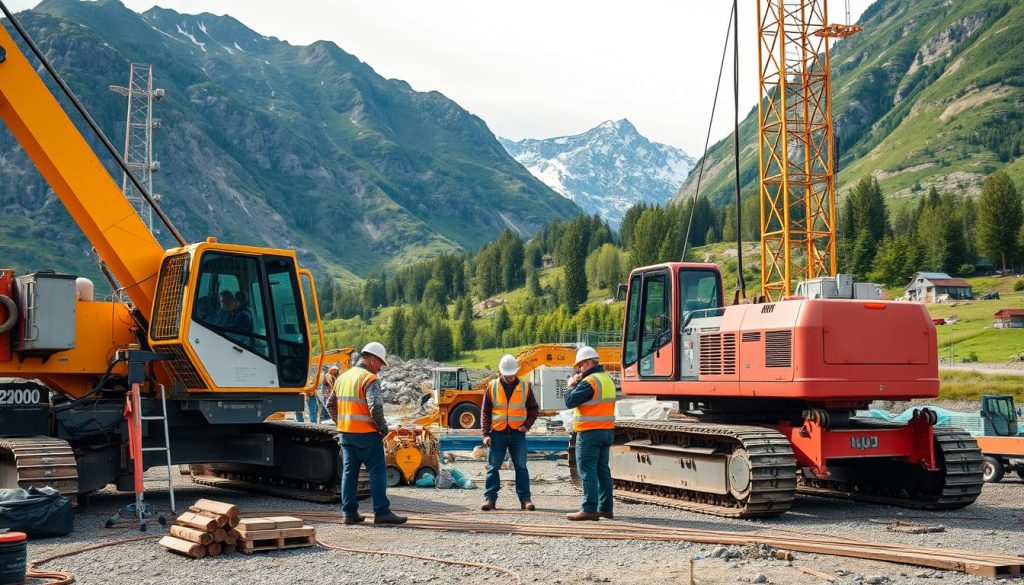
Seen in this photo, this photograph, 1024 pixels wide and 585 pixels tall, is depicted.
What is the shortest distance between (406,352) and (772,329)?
13386 cm

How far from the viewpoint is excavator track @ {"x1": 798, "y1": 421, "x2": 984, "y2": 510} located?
15430 mm

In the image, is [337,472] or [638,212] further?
[638,212]

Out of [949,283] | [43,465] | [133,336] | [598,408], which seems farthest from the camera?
[949,283]

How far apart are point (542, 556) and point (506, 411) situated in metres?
3.80

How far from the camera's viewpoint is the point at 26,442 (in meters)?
14.2

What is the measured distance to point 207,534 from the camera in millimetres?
11258

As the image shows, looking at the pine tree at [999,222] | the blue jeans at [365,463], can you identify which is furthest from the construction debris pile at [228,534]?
the pine tree at [999,222]

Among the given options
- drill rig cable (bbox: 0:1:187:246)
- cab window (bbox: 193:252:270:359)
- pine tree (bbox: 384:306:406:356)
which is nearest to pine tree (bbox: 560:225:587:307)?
pine tree (bbox: 384:306:406:356)

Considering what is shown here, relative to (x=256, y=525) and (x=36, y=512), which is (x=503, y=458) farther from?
(x=36, y=512)

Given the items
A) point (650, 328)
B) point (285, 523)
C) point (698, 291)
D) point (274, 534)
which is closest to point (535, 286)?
point (650, 328)

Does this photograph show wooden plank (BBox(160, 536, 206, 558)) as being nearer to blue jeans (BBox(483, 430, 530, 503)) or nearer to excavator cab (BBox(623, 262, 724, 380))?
blue jeans (BBox(483, 430, 530, 503))

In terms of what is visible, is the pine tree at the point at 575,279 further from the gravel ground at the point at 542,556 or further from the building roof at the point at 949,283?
the gravel ground at the point at 542,556

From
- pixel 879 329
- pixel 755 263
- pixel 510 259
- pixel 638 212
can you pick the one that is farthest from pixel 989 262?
pixel 879 329

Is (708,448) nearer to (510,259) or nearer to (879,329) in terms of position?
(879,329)
